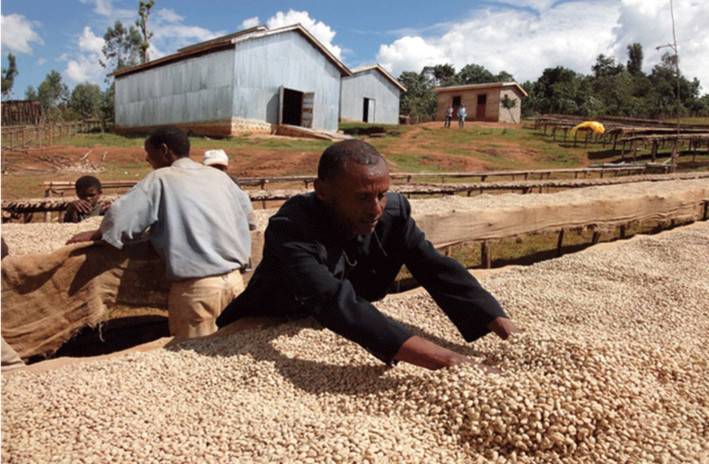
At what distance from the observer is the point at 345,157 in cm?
170

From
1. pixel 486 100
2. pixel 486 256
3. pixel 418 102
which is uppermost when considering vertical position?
pixel 418 102

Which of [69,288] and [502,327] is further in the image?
[69,288]

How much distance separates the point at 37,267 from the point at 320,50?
739 inches

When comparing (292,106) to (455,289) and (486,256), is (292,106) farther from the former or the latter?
(455,289)

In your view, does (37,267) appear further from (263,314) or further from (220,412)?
(220,412)

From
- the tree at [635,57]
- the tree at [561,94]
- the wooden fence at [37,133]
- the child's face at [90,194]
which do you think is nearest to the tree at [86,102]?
the wooden fence at [37,133]

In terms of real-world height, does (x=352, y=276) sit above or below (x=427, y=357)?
above

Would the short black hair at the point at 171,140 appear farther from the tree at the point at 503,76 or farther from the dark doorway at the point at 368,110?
the tree at the point at 503,76

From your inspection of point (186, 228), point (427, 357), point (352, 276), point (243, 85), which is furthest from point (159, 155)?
point (243, 85)

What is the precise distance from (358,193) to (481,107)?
27690mm

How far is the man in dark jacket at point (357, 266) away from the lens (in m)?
1.61

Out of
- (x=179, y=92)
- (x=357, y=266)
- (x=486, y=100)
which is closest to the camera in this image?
(x=357, y=266)

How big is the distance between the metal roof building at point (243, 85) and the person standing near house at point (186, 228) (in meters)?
16.0

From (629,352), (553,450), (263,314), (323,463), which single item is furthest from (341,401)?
(629,352)
